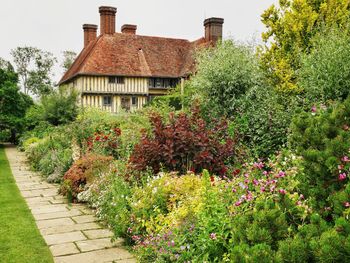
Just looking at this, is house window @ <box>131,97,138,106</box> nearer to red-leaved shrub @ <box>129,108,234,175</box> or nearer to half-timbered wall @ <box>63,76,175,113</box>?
half-timbered wall @ <box>63,76,175,113</box>

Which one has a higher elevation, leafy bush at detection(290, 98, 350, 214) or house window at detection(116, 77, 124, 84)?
house window at detection(116, 77, 124, 84)

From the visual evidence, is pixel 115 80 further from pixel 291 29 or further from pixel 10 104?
pixel 291 29

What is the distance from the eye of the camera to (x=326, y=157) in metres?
3.16

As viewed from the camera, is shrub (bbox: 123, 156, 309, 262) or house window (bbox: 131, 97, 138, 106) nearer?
shrub (bbox: 123, 156, 309, 262)

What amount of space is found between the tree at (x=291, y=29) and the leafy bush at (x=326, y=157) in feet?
22.6

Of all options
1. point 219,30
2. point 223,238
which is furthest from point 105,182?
point 219,30

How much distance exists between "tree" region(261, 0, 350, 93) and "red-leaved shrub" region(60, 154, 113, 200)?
5392mm

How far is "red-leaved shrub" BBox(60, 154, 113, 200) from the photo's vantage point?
26.7ft

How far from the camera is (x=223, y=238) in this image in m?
3.72

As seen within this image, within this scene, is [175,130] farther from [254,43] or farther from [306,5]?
[254,43]

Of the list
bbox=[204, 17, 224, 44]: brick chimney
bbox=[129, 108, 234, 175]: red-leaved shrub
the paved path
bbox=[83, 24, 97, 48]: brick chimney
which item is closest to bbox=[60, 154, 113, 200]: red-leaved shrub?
the paved path

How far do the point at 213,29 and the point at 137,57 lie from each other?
6.21 m

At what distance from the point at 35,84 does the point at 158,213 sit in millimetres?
51112

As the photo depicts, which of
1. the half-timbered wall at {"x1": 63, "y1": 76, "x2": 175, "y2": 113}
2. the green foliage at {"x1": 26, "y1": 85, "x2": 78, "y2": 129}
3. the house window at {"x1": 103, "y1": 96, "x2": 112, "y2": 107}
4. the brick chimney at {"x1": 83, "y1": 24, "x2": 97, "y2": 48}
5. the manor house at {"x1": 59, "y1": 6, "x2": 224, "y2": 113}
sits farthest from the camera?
the brick chimney at {"x1": 83, "y1": 24, "x2": 97, "y2": 48}
